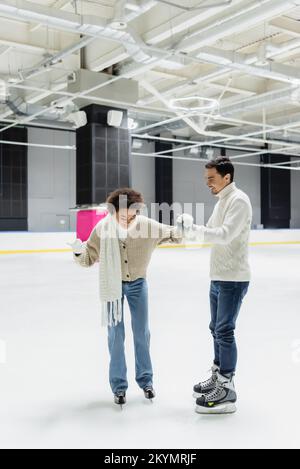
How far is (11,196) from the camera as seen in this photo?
18.5 m

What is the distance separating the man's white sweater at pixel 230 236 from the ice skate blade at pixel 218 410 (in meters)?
0.77

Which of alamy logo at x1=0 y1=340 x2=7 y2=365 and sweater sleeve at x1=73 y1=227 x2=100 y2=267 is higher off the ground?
sweater sleeve at x1=73 y1=227 x2=100 y2=267

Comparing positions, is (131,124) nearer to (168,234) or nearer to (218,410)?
(168,234)

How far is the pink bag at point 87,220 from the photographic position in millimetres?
11828

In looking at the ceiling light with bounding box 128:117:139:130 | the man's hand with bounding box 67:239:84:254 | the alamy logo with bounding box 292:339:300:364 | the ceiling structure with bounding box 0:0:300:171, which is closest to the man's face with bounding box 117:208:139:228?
the man's hand with bounding box 67:239:84:254

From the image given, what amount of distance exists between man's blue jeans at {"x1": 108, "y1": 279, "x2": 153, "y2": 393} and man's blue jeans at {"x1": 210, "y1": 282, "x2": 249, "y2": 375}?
1.46 ft

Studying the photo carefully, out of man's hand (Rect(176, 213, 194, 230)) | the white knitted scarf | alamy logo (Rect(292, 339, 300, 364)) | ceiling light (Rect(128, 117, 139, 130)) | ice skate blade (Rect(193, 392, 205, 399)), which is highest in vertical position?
ceiling light (Rect(128, 117, 139, 130))

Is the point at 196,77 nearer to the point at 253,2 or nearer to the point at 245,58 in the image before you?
the point at 245,58

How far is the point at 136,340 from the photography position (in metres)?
3.03

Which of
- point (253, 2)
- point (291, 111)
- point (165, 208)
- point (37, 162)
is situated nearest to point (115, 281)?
point (253, 2)

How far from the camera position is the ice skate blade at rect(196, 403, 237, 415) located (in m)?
2.82

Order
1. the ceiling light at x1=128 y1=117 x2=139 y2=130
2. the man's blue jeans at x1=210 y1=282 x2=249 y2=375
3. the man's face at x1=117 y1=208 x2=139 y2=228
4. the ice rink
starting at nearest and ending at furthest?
the ice rink
the man's blue jeans at x1=210 y1=282 x2=249 y2=375
the man's face at x1=117 y1=208 x2=139 y2=228
the ceiling light at x1=128 y1=117 x2=139 y2=130

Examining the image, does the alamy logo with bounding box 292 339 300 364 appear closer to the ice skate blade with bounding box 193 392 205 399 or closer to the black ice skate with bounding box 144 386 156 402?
the ice skate blade with bounding box 193 392 205 399
